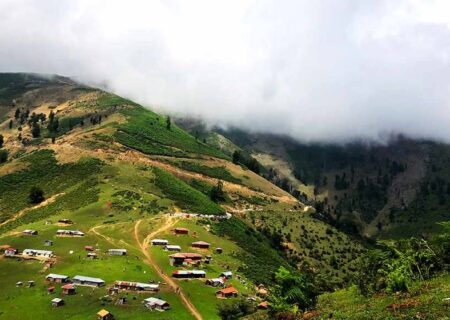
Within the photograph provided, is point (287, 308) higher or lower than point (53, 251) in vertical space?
higher

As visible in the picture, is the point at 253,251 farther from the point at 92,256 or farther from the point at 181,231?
the point at 92,256

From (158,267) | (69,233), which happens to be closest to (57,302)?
(158,267)

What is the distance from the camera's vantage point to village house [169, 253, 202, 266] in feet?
391

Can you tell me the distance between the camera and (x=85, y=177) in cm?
18838

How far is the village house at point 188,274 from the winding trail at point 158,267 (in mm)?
2218

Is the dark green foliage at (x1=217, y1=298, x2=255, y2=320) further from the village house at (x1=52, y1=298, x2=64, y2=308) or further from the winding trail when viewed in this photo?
the village house at (x1=52, y1=298, x2=64, y2=308)

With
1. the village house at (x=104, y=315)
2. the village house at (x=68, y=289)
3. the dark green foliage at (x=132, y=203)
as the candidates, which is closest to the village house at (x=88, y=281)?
the village house at (x=68, y=289)

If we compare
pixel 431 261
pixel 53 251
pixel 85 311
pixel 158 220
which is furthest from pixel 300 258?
pixel 431 261

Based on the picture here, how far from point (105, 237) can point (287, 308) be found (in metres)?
80.5

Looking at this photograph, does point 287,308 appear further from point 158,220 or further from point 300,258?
point 300,258

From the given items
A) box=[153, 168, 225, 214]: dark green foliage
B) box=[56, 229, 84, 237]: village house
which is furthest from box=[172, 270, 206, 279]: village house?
box=[153, 168, 225, 214]: dark green foliage

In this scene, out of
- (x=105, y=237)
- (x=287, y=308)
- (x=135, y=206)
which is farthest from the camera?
(x=135, y=206)

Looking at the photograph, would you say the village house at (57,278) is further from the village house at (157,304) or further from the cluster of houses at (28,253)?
the village house at (157,304)

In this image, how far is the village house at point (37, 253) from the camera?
384 ft
